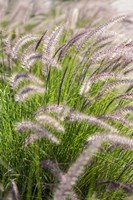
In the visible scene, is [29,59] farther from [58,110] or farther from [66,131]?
[58,110]

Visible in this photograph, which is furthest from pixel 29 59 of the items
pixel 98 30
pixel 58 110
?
pixel 58 110

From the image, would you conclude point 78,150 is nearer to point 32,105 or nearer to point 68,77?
point 32,105

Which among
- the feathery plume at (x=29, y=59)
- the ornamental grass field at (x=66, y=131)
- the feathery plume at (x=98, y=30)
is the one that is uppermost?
the feathery plume at (x=98, y=30)

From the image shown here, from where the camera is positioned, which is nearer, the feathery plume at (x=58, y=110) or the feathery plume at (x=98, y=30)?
the feathery plume at (x=58, y=110)

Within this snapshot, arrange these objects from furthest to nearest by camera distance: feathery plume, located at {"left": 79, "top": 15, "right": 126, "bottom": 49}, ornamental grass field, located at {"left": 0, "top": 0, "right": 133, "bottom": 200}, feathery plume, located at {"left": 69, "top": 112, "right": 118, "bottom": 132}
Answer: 1. feathery plume, located at {"left": 79, "top": 15, "right": 126, "bottom": 49}
2. ornamental grass field, located at {"left": 0, "top": 0, "right": 133, "bottom": 200}
3. feathery plume, located at {"left": 69, "top": 112, "right": 118, "bottom": 132}

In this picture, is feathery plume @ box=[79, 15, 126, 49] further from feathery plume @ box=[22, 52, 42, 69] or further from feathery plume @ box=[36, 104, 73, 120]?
feathery plume @ box=[36, 104, 73, 120]

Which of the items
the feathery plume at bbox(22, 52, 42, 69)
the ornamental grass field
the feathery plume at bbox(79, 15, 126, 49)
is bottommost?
the ornamental grass field

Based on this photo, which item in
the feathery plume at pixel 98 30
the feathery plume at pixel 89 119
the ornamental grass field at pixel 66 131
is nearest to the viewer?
the feathery plume at pixel 89 119

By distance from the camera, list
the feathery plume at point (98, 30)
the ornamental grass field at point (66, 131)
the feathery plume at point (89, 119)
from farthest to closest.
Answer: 1. the feathery plume at point (98, 30)
2. the ornamental grass field at point (66, 131)
3. the feathery plume at point (89, 119)

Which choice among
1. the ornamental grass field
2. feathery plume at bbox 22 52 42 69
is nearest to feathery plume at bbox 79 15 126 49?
the ornamental grass field

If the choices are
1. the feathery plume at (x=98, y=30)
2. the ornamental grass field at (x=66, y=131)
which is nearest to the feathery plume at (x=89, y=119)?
the ornamental grass field at (x=66, y=131)

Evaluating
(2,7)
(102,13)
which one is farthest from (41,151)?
(102,13)

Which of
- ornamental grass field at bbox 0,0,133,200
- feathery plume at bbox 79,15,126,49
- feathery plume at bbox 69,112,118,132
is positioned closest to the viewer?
feathery plume at bbox 69,112,118,132

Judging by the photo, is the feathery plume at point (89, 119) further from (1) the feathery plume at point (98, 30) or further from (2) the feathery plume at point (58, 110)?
(1) the feathery plume at point (98, 30)
